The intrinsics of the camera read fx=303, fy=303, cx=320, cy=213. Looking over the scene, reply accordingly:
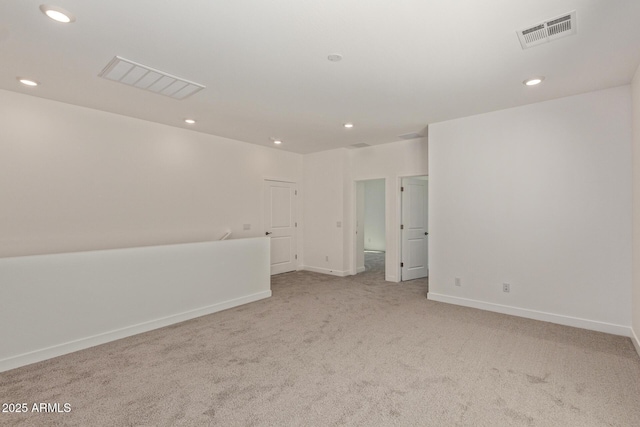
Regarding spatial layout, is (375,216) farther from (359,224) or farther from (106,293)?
(106,293)

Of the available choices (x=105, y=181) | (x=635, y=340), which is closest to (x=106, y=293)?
(x=105, y=181)

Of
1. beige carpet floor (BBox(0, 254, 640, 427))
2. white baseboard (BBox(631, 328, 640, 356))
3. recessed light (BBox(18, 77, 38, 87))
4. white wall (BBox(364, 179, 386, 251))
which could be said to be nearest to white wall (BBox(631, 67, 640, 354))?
white baseboard (BBox(631, 328, 640, 356))

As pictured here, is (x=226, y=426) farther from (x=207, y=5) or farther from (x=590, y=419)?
(x=207, y=5)

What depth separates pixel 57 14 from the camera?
6.94 ft

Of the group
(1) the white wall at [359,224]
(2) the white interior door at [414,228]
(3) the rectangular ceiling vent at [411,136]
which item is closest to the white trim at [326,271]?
(1) the white wall at [359,224]

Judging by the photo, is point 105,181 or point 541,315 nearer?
point 541,315

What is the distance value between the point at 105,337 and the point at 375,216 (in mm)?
8479

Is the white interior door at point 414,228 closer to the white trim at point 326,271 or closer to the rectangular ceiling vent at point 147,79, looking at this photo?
the white trim at point 326,271

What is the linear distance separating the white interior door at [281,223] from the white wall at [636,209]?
Answer: 5441mm

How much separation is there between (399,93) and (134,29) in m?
2.62

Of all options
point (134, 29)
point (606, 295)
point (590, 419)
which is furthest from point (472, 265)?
point (134, 29)

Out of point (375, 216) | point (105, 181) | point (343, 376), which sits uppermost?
point (105, 181)

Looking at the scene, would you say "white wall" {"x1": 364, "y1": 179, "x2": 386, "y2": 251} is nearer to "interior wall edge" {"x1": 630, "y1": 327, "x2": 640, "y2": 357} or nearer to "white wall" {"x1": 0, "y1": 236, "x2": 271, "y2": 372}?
"white wall" {"x1": 0, "y1": 236, "x2": 271, "y2": 372}

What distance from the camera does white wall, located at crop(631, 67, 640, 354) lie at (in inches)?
115
